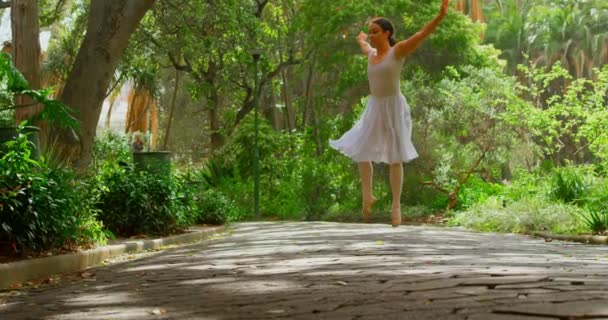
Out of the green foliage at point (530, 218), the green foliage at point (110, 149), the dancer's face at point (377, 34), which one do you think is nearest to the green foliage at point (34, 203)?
the dancer's face at point (377, 34)

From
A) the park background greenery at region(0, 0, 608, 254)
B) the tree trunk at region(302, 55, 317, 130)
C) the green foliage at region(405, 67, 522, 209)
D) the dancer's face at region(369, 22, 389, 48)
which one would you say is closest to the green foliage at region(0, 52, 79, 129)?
the park background greenery at region(0, 0, 608, 254)

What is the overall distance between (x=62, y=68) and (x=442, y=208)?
18479 millimetres

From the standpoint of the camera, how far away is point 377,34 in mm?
9992

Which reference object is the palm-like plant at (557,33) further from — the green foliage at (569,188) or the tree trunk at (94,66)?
the tree trunk at (94,66)

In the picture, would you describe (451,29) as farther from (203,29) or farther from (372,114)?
(372,114)

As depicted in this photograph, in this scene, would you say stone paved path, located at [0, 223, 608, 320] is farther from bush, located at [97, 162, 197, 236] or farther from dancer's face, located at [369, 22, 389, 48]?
bush, located at [97, 162, 197, 236]

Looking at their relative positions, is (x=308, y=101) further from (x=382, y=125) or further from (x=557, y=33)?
(x=382, y=125)

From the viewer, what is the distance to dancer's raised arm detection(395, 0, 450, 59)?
9062 mm

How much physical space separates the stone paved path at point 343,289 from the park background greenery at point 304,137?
1.96 meters

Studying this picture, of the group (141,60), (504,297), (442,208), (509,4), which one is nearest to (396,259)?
(504,297)

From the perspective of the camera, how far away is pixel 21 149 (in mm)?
9320

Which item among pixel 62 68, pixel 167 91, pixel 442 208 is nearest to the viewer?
pixel 442 208

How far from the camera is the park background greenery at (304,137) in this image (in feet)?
40.8

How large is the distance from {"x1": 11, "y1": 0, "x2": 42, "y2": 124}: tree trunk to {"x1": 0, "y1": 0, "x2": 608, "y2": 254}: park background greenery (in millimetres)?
487
